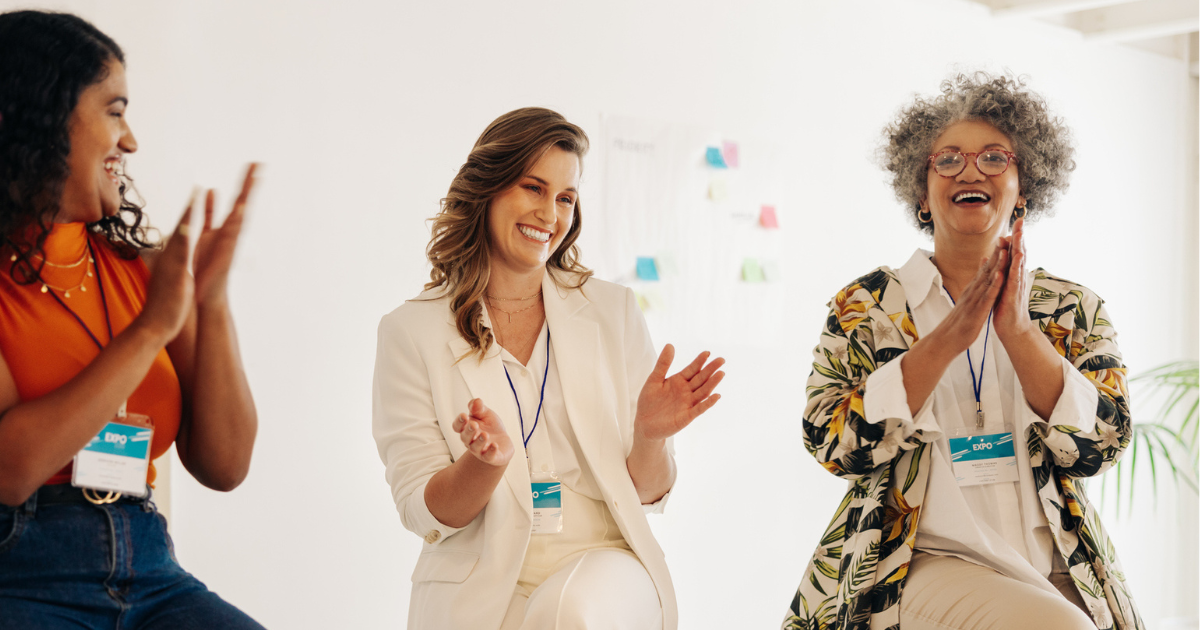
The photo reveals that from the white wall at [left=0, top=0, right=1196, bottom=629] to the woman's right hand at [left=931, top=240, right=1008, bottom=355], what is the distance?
1.74 metres

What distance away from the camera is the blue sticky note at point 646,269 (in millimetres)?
3605

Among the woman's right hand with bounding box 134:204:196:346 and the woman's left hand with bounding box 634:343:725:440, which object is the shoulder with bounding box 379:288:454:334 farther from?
the woman's right hand with bounding box 134:204:196:346

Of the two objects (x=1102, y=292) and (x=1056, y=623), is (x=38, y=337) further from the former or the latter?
(x=1102, y=292)

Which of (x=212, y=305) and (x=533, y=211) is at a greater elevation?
(x=533, y=211)

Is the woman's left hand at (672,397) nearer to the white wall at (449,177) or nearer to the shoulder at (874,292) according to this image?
the shoulder at (874,292)

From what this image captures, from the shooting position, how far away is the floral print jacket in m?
1.99

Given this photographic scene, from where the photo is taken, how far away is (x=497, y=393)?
206cm

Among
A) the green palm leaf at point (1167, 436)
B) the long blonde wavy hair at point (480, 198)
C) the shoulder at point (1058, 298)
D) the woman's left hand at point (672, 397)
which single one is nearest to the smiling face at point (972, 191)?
the shoulder at point (1058, 298)

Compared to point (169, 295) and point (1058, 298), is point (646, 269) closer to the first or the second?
point (1058, 298)

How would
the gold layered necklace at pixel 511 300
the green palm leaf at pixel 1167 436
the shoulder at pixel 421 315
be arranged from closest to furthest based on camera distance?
the shoulder at pixel 421 315
the gold layered necklace at pixel 511 300
the green palm leaf at pixel 1167 436

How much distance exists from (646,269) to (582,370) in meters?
1.54

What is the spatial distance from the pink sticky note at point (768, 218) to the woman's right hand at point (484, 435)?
2320 millimetres

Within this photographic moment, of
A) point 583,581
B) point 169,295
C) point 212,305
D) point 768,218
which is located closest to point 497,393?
point 583,581

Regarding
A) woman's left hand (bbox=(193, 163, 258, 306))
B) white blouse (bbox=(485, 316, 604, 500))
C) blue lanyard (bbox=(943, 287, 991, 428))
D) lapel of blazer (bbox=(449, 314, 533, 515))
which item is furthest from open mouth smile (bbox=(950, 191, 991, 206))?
woman's left hand (bbox=(193, 163, 258, 306))
